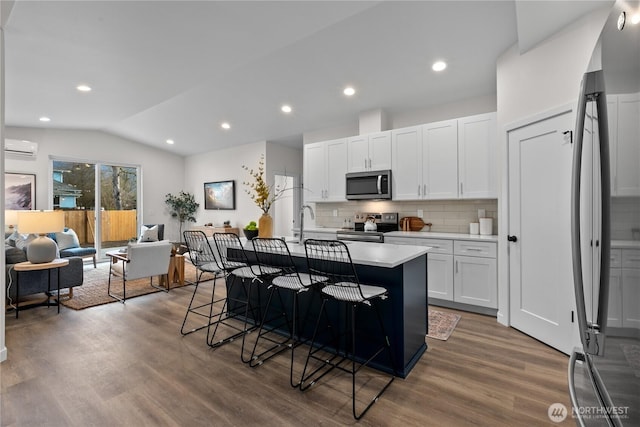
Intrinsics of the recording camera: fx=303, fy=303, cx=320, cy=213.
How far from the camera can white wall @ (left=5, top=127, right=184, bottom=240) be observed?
6.28m

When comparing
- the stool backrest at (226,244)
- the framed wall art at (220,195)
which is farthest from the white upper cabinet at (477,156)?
the framed wall art at (220,195)

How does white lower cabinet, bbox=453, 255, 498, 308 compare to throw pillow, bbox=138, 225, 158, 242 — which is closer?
white lower cabinet, bbox=453, 255, 498, 308

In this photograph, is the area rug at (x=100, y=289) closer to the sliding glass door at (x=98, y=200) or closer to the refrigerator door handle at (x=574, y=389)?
the sliding glass door at (x=98, y=200)

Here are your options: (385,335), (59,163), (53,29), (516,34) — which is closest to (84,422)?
(385,335)

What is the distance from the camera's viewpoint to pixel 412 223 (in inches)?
183

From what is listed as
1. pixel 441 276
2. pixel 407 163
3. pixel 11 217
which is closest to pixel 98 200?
pixel 11 217

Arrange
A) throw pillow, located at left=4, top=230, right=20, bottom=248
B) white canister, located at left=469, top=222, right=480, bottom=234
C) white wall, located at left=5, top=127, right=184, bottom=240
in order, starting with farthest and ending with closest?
white wall, located at left=5, top=127, right=184, bottom=240, throw pillow, located at left=4, top=230, right=20, bottom=248, white canister, located at left=469, top=222, right=480, bottom=234

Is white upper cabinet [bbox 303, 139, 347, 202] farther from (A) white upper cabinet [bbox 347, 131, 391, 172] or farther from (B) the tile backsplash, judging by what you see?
(B) the tile backsplash

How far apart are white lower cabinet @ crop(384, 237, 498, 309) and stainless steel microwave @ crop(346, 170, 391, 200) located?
95cm

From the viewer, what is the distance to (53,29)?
3025 millimetres

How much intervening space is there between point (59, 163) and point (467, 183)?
8.15m

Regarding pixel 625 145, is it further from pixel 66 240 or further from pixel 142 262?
pixel 66 240

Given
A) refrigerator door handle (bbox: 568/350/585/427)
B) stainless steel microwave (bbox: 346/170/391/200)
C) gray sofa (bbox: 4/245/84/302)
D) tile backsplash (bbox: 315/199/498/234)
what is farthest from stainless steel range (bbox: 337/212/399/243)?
gray sofa (bbox: 4/245/84/302)

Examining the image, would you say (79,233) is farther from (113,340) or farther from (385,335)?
(385,335)
